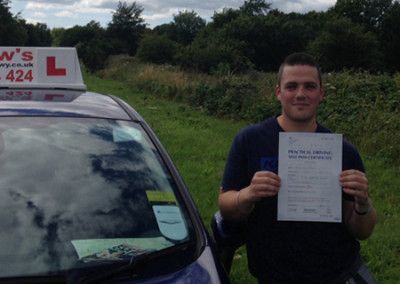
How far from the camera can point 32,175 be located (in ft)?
8.10

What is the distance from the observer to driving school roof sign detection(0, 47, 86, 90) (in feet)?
11.9

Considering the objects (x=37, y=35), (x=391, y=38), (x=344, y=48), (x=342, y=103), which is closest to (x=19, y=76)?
(x=342, y=103)

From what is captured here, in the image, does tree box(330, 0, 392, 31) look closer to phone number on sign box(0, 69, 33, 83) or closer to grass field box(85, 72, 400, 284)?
grass field box(85, 72, 400, 284)

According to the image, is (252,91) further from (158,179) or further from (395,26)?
(395,26)

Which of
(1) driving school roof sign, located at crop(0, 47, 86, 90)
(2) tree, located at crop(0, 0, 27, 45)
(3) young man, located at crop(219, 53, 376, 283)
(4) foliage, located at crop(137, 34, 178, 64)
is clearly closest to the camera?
(3) young man, located at crop(219, 53, 376, 283)

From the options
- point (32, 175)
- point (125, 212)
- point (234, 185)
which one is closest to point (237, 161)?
point (234, 185)

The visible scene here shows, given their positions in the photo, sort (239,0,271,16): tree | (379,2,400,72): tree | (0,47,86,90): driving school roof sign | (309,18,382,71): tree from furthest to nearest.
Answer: (239,0,271,16): tree < (379,2,400,72): tree < (309,18,382,71): tree < (0,47,86,90): driving school roof sign

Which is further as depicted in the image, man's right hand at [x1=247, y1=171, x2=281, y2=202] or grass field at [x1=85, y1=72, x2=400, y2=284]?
grass field at [x1=85, y1=72, x2=400, y2=284]

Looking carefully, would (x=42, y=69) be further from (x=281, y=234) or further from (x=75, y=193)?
(x=281, y=234)

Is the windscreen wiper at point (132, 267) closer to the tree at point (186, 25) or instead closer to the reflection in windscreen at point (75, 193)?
the reflection in windscreen at point (75, 193)

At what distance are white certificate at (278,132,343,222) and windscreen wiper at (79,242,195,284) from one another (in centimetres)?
58

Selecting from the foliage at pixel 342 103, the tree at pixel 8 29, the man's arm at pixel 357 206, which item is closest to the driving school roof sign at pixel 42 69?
the man's arm at pixel 357 206

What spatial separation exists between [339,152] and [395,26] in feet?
215

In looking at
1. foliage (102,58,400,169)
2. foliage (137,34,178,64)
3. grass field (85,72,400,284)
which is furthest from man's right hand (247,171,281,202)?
foliage (137,34,178,64)
